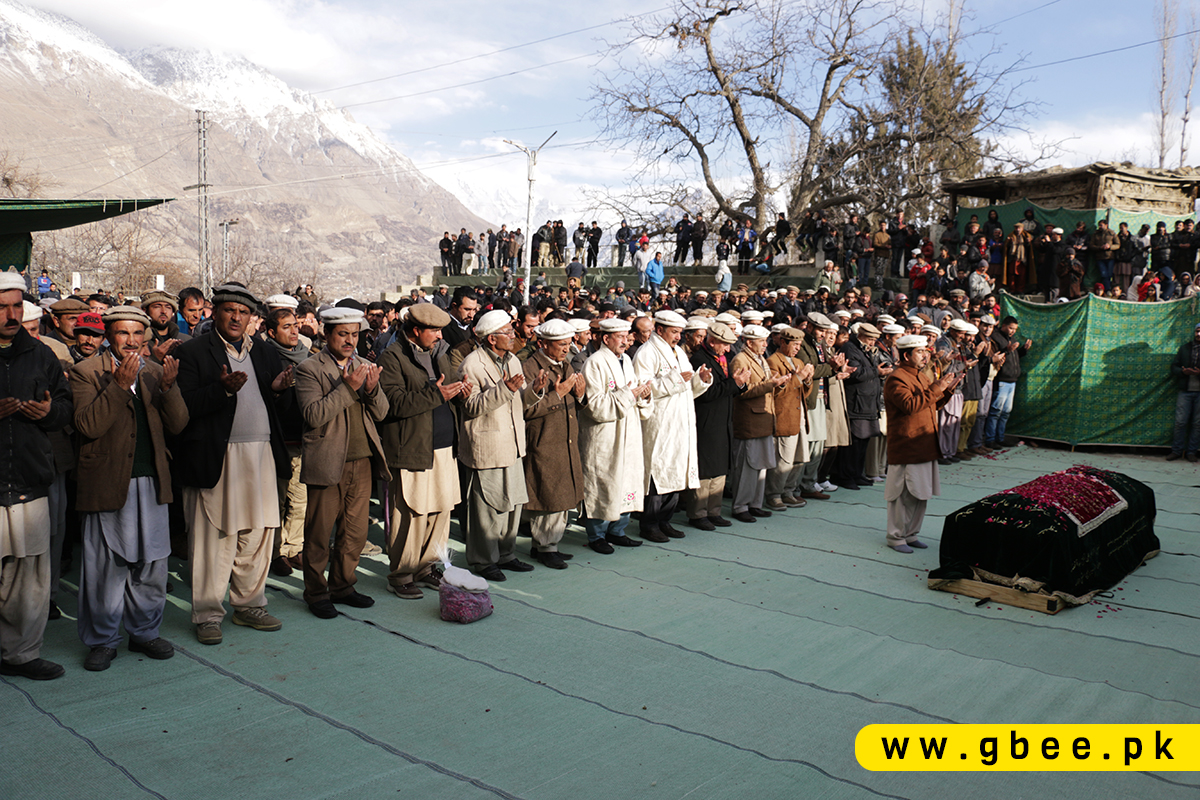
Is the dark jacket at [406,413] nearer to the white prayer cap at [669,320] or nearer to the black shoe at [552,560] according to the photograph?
the black shoe at [552,560]

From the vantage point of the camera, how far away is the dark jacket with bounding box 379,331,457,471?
16.6 feet

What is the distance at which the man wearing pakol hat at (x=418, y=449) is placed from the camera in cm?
507

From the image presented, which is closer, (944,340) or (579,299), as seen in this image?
(944,340)

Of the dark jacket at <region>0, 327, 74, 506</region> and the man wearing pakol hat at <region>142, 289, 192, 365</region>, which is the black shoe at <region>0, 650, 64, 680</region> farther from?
the man wearing pakol hat at <region>142, 289, 192, 365</region>

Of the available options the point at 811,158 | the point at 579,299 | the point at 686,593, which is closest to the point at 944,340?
the point at 579,299

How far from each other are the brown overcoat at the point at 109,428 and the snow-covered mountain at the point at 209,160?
233 ft

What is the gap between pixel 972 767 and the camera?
10.8 feet

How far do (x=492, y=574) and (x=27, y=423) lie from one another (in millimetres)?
2717

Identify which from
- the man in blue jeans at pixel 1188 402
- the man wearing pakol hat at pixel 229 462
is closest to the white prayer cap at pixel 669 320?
the man wearing pakol hat at pixel 229 462

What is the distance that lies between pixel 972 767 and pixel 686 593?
7.20ft

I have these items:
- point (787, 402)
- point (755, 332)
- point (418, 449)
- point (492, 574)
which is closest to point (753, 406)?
point (787, 402)

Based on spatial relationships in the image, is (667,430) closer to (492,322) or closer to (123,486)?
(492,322)

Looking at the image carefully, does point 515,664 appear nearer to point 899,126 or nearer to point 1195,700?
point 1195,700

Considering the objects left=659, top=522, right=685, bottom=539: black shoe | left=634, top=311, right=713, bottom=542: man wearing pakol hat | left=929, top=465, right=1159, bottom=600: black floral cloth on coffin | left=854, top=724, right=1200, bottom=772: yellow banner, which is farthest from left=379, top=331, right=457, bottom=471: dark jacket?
left=929, top=465, right=1159, bottom=600: black floral cloth on coffin
